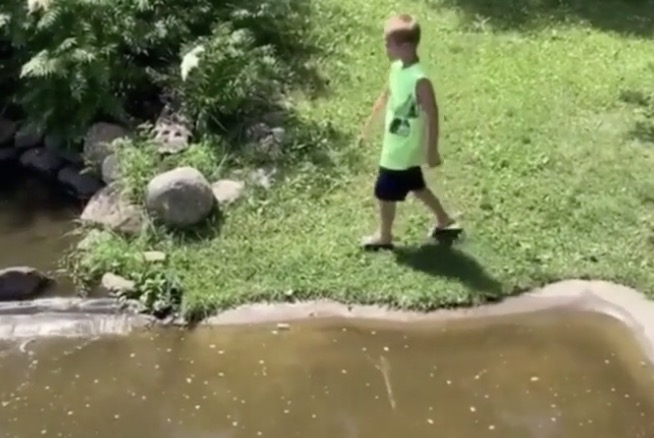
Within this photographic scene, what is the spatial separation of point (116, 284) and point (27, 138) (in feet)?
6.51

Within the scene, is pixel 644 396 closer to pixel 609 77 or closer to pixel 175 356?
pixel 175 356

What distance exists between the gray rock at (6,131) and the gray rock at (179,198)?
5.57 ft

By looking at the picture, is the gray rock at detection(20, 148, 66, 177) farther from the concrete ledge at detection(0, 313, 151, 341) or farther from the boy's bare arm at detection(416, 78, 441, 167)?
the boy's bare arm at detection(416, 78, 441, 167)

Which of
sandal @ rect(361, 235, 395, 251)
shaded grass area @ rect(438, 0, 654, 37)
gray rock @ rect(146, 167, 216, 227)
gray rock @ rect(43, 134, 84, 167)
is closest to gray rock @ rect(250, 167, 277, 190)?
gray rock @ rect(146, 167, 216, 227)

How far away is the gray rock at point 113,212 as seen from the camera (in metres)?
6.73

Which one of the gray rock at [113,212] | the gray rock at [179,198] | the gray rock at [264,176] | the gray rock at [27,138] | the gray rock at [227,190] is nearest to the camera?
the gray rock at [179,198]

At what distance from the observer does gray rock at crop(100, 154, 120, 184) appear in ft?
23.2

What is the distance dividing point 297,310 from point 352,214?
0.93 metres

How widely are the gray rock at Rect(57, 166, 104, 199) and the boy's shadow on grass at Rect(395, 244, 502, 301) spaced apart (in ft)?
6.96

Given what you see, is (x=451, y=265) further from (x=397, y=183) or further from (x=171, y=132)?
(x=171, y=132)

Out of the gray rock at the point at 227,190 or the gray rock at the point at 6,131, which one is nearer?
the gray rock at the point at 227,190

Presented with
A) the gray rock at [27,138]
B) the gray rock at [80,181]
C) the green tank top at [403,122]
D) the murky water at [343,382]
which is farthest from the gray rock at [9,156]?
the green tank top at [403,122]

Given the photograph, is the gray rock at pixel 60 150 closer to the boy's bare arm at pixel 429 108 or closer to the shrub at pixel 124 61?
the shrub at pixel 124 61

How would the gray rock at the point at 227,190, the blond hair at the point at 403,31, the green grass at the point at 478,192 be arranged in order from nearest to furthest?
the blond hair at the point at 403,31, the green grass at the point at 478,192, the gray rock at the point at 227,190
